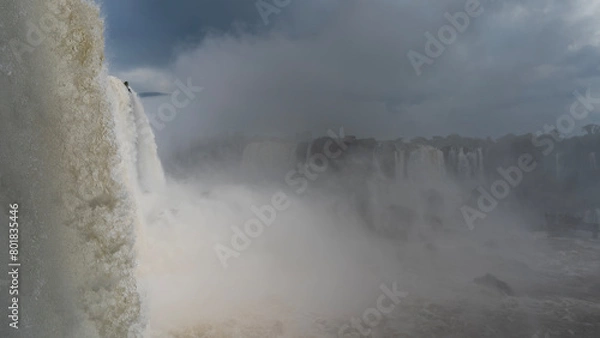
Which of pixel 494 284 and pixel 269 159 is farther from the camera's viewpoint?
pixel 269 159

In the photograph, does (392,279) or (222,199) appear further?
(222,199)

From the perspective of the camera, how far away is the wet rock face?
16.7 m

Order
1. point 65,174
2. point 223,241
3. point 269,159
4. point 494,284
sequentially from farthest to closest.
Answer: point 269,159
point 223,241
point 494,284
point 65,174

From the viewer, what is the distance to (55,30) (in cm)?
363

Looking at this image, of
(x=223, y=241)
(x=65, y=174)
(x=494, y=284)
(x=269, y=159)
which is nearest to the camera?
(x=65, y=174)

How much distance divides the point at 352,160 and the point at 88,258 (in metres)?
28.9

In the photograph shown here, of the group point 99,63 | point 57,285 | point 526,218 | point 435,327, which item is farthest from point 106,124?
point 526,218

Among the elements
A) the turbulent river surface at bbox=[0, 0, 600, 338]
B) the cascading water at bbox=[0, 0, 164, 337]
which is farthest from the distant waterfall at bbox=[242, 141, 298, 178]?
the cascading water at bbox=[0, 0, 164, 337]

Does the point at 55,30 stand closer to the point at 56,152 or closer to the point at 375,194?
the point at 56,152

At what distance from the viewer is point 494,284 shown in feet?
56.5

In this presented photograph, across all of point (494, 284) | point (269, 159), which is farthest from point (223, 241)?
point (269, 159)

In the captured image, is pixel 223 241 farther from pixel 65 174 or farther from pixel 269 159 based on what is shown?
pixel 65 174

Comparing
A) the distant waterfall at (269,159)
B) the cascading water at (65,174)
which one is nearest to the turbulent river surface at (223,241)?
the cascading water at (65,174)

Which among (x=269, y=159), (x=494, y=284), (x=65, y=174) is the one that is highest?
(x=269, y=159)
